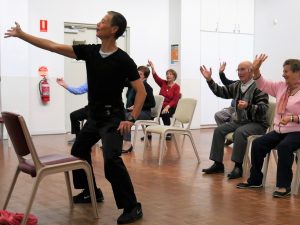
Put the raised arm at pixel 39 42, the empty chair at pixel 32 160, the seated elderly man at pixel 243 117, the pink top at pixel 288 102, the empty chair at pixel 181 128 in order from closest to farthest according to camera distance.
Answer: the empty chair at pixel 32 160
the raised arm at pixel 39 42
the pink top at pixel 288 102
the seated elderly man at pixel 243 117
the empty chair at pixel 181 128

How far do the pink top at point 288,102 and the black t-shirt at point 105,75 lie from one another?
1558 millimetres

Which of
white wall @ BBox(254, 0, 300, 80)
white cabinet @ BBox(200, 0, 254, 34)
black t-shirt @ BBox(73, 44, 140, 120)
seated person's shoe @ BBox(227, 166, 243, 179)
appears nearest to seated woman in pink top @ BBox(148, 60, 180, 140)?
white cabinet @ BBox(200, 0, 254, 34)

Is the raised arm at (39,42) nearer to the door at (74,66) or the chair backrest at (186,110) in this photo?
the chair backrest at (186,110)

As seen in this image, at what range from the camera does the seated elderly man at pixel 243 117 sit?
4.64 meters

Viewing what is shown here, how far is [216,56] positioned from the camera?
993cm

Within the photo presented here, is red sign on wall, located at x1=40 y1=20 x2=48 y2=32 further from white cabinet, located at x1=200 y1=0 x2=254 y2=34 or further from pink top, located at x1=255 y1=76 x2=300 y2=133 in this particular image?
pink top, located at x1=255 y1=76 x2=300 y2=133

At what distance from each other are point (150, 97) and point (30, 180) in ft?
8.12

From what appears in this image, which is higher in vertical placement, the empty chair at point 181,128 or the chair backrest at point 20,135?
the chair backrest at point 20,135

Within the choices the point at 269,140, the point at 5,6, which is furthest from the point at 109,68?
the point at 5,6

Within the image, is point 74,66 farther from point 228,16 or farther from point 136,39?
Result: point 228,16

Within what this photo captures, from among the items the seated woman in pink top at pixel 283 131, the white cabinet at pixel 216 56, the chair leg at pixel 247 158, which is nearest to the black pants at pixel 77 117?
the chair leg at pixel 247 158

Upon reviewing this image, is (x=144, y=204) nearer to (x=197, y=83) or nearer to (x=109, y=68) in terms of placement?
(x=109, y=68)

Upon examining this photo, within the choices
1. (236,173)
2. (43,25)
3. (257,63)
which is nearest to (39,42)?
(257,63)

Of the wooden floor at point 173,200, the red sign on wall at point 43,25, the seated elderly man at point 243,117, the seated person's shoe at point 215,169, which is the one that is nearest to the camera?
the wooden floor at point 173,200
